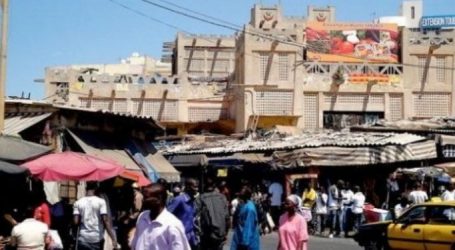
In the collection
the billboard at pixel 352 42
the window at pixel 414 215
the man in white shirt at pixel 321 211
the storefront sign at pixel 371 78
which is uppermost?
the billboard at pixel 352 42

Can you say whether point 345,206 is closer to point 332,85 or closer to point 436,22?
point 332,85

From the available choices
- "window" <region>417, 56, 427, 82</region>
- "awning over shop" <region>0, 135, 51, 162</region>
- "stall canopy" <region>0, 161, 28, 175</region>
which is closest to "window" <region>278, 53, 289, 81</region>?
"window" <region>417, 56, 427, 82</region>

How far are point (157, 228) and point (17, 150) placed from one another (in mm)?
5690

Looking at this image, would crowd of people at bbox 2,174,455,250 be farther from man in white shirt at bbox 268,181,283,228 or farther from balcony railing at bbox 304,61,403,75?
balcony railing at bbox 304,61,403,75

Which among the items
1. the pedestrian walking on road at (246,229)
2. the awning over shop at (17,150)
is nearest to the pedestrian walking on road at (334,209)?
the pedestrian walking on road at (246,229)

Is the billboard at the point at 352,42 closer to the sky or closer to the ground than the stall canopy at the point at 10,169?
closer to the sky

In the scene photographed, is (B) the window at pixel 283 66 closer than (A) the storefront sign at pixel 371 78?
No

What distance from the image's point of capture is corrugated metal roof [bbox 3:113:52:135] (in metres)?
15.6

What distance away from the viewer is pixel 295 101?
1623 inches

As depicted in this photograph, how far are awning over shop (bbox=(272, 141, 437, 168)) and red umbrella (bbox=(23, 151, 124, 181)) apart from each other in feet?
42.8

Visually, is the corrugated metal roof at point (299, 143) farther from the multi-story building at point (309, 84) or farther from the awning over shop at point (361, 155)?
the multi-story building at point (309, 84)

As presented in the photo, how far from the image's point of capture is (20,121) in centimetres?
1612

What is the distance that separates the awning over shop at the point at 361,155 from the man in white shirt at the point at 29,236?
16812mm

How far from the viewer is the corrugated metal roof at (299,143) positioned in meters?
26.4
